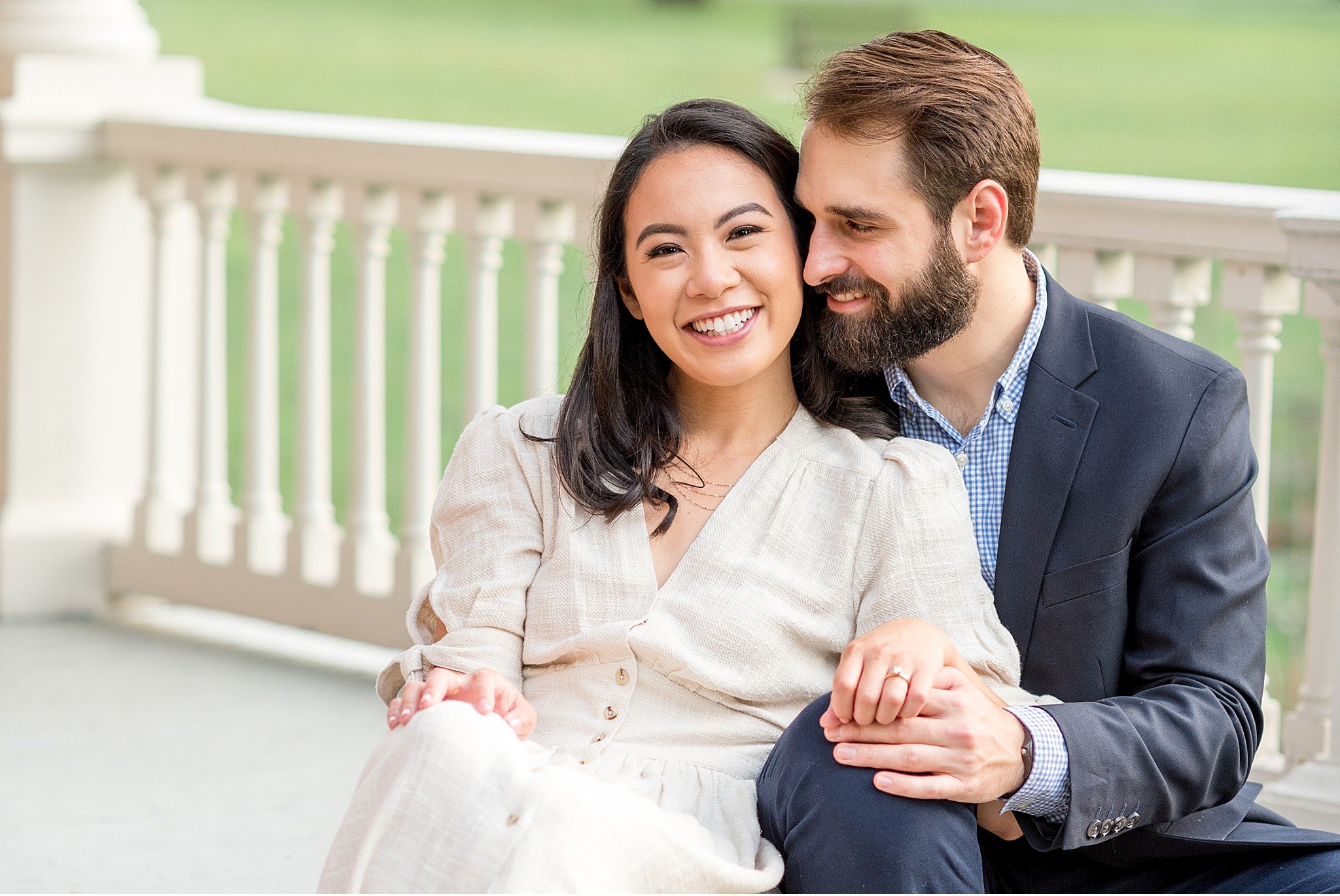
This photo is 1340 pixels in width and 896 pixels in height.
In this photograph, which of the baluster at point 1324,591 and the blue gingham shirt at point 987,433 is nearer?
the blue gingham shirt at point 987,433

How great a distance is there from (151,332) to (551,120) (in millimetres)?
16719

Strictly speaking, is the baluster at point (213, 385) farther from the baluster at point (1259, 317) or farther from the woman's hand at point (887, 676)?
the woman's hand at point (887, 676)

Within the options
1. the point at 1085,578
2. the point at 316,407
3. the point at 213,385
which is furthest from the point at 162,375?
the point at 1085,578

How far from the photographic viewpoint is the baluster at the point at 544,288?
3.80 m

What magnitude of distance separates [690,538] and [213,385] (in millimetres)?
2230

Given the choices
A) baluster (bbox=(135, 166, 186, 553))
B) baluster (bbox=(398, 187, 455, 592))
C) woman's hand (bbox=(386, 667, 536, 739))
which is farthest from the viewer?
baluster (bbox=(135, 166, 186, 553))

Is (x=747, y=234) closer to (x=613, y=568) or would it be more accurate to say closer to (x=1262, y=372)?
(x=613, y=568)

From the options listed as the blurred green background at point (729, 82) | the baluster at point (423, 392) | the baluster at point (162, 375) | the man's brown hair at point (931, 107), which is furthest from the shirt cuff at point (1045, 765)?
the blurred green background at point (729, 82)

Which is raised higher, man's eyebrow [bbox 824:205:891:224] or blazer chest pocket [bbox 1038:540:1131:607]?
man's eyebrow [bbox 824:205:891:224]

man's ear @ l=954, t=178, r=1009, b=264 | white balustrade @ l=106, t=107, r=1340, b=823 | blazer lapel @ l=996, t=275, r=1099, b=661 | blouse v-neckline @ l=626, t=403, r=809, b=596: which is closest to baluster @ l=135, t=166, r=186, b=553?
white balustrade @ l=106, t=107, r=1340, b=823

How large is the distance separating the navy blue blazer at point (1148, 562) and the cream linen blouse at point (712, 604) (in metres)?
0.09

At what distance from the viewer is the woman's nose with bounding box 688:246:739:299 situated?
88.5 inches

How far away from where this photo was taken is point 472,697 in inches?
85.9

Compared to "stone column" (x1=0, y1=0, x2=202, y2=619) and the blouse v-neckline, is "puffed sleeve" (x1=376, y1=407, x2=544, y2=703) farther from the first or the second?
"stone column" (x1=0, y1=0, x2=202, y2=619)
